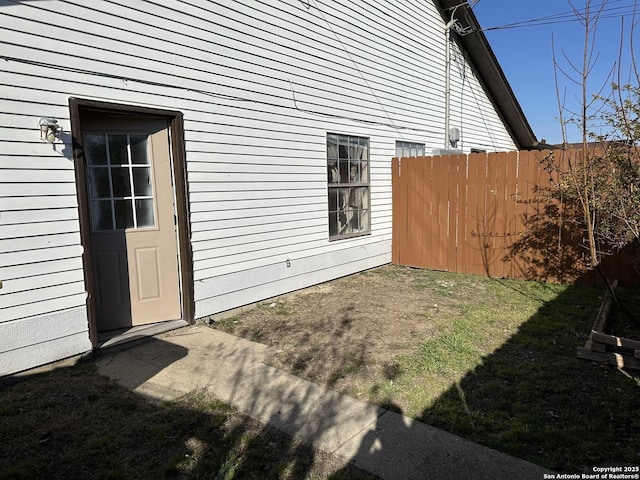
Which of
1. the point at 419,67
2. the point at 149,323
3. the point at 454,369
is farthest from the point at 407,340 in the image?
the point at 419,67

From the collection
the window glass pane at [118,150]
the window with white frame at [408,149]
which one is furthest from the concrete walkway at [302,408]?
the window with white frame at [408,149]

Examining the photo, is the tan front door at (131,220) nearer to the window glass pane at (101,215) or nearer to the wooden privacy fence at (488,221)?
the window glass pane at (101,215)

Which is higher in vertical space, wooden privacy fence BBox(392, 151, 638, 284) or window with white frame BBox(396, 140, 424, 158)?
window with white frame BBox(396, 140, 424, 158)

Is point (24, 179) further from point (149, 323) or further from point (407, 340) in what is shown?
point (407, 340)

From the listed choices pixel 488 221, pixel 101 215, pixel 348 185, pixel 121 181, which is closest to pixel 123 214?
pixel 101 215

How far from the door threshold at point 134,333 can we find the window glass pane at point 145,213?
119 cm

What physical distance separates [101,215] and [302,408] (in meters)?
3.09

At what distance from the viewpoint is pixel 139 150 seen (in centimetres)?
482

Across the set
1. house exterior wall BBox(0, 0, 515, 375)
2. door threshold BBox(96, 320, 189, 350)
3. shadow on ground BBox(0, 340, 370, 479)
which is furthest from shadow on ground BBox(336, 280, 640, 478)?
house exterior wall BBox(0, 0, 515, 375)

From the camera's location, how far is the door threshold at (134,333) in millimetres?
4438

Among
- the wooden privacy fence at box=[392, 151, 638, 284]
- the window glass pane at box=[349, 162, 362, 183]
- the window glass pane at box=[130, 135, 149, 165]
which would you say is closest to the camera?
the window glass pane at box=[130, 135, 149, 165]

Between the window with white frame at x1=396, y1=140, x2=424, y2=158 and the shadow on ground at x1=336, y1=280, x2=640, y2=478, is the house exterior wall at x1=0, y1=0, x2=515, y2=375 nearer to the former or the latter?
the window with white frame at x1=396, y1=140, x2=424, y2=158

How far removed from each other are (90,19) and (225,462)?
4187 mm

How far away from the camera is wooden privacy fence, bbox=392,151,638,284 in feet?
22.4
